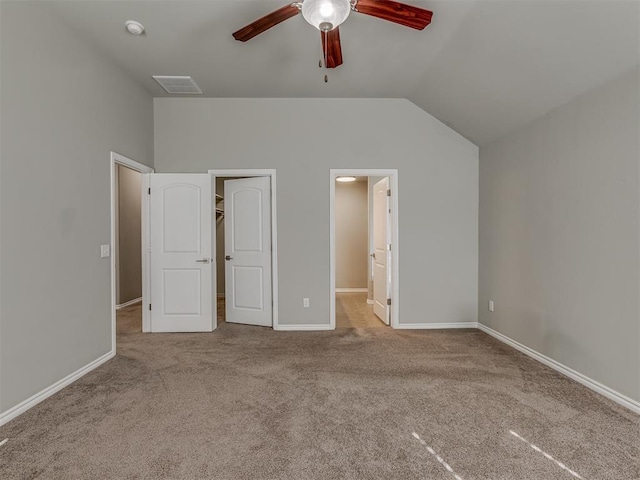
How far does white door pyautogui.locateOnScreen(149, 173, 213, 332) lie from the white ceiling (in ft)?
4.01

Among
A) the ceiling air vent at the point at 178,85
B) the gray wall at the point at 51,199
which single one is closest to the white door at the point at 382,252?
the ceiling air vent at the point at 178,85

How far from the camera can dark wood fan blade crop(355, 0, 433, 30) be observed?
1.89m

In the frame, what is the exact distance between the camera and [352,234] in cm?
756

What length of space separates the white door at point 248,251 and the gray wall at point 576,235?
2.82 m

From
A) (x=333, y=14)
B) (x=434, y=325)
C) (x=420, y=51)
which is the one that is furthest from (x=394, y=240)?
(x=333, y=14)

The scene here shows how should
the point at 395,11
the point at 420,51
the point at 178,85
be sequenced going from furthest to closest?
the point at 178,85 < the point at 420,51 < the point at 395,11

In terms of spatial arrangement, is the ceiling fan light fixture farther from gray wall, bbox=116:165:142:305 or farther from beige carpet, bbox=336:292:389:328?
gray wall, bbox=116:165:142:305

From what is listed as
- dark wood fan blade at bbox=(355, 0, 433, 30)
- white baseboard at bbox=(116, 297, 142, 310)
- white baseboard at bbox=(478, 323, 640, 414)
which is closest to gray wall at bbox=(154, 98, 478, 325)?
white baseboard at bbox=(478, 323, 640, 414)

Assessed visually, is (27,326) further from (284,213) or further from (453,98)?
(453,98)

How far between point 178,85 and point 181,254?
199 cm

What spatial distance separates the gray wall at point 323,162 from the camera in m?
4.27

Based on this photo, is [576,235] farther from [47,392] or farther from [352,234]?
[352,234]

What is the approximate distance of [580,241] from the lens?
271 centimetres

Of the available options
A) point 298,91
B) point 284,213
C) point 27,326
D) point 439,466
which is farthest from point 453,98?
point 27,326
